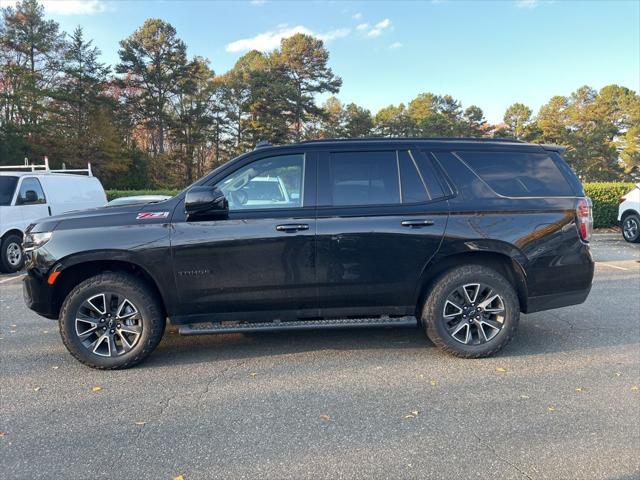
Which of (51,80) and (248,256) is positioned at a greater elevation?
(51,80)

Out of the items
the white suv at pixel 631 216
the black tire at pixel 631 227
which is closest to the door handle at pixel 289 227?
the white suv at pixel 631 216

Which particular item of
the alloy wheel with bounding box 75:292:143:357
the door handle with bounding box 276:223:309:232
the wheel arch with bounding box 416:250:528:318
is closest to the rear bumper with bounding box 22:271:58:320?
the alloy wheel with bounding box 75:292:143:357

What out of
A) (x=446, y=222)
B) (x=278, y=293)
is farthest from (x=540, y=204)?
(x=278, y=293)

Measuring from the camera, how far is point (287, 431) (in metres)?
3.09

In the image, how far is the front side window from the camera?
13.6ft

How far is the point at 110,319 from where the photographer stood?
13.4 feet

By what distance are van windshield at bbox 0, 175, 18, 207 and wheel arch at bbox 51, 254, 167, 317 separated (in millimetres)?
6224

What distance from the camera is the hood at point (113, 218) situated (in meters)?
4.03

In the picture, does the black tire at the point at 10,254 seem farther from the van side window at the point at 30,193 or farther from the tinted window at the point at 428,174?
the tinted window at the point at 428,174

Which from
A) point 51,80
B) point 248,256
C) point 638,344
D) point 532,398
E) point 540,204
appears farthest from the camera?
point 51,80

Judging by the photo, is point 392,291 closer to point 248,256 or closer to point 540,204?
point 248,256

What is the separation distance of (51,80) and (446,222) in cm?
3941

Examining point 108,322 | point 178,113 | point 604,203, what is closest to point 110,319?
point 108,322

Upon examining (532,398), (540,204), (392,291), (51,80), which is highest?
(51,80)
